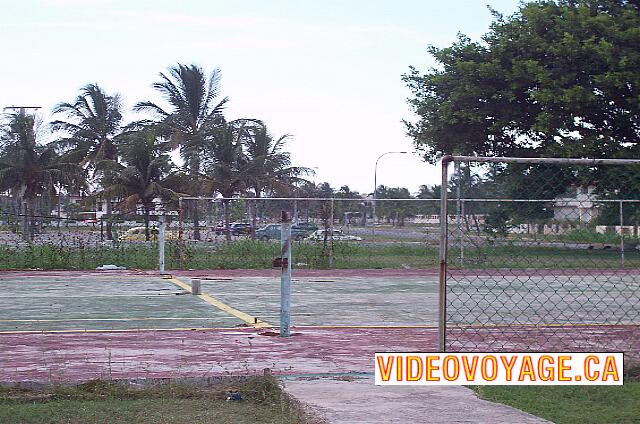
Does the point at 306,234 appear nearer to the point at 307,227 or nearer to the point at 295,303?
the point at 307,227

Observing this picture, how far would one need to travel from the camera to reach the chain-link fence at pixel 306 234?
83.8ft

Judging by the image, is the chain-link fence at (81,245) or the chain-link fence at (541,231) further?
the chain-link fence at (81,245)

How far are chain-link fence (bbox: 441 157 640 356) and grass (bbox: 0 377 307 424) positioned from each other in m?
1.53

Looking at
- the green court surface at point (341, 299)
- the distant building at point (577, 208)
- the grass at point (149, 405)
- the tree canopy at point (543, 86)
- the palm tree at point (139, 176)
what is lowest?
the green court surface at point (341, 299)

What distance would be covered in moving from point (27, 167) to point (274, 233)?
617 inches

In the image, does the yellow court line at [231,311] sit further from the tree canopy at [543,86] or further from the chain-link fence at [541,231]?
the tree canopy at [543,86]

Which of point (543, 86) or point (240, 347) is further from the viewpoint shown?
point (543, 86)

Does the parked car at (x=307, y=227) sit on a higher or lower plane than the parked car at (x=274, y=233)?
higher

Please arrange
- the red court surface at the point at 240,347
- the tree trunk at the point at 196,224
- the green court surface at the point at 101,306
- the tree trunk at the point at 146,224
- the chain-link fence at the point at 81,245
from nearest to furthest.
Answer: the red court surface at the point at 240,347 → the green court surface at the point at 101,306 → the tree trunk at the point at 196,224 → the chain-link fence at the point at 81,245 → the tree trunk at the point at 146,224

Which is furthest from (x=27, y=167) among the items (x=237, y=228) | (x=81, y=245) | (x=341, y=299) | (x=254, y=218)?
(x=341, y=299)

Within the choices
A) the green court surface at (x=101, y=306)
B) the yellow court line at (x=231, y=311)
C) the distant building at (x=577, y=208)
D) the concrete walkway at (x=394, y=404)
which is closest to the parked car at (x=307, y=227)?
the green court surface at (x=101, y=306)

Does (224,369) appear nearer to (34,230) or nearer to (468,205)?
(468,205)

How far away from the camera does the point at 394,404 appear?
6766mm

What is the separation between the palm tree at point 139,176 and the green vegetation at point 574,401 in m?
29.0
